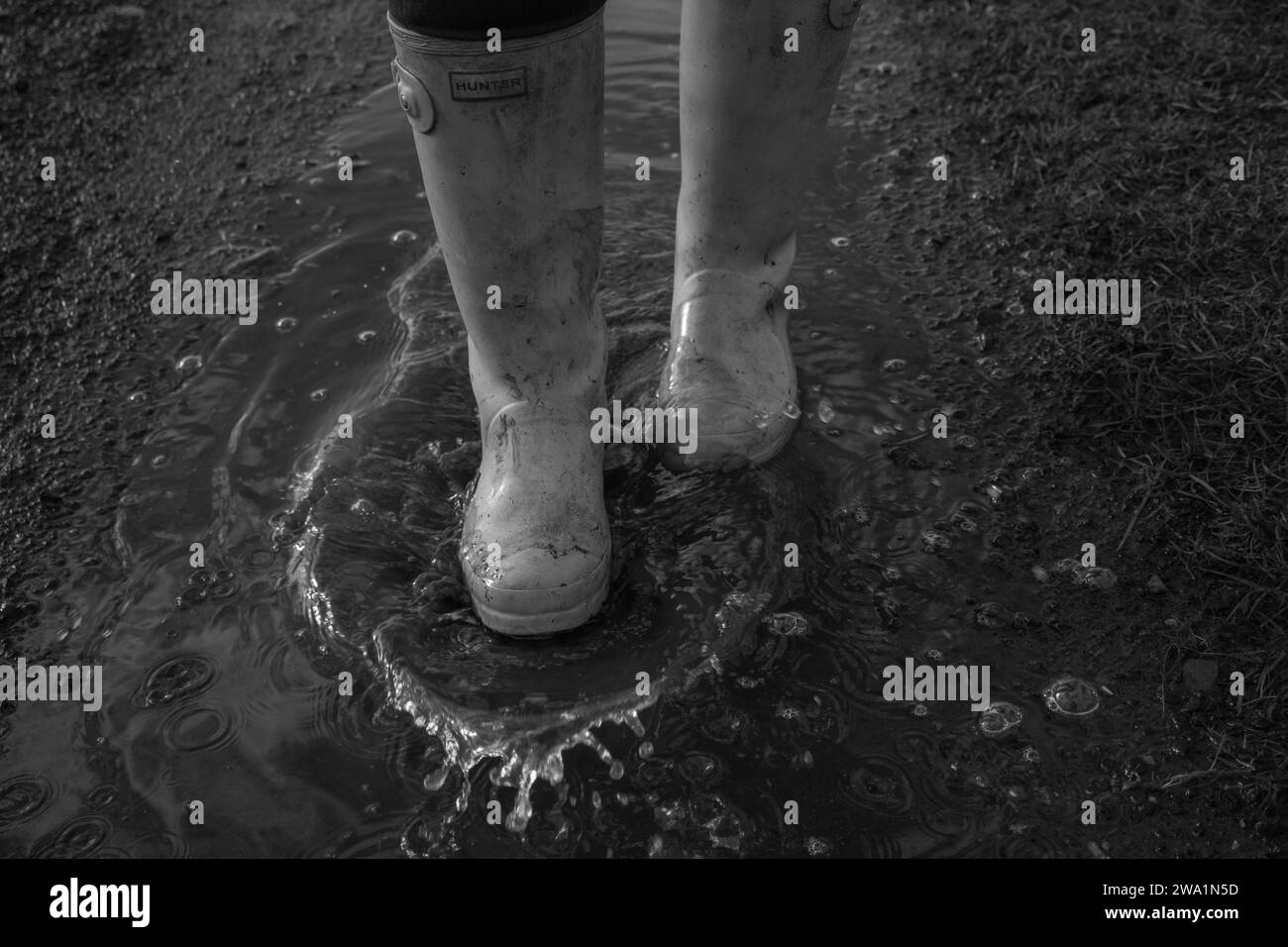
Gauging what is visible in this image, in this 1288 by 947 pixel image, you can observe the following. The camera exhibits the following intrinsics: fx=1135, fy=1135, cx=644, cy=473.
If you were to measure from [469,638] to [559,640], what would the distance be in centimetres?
13

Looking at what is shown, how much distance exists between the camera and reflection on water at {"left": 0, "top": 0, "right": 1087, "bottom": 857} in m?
1.42

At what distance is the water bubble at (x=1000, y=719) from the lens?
4.97 ft

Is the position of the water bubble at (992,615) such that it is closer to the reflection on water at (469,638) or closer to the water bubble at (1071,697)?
the reflection on water at (469,638)

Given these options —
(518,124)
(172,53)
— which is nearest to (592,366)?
(518,124)

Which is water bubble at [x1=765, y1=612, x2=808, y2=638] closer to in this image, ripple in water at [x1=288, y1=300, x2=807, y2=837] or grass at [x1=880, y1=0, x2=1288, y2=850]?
ripple in water at [x1=288, y1=300, x2=807, y2=837]

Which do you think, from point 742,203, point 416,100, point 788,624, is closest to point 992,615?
point 788,624

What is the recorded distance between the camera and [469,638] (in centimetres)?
163

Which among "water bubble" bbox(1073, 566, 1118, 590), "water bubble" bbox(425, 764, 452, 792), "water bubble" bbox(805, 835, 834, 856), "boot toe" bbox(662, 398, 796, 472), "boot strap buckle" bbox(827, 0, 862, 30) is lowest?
"water bubble" bbox(805, 835, 834, 856)

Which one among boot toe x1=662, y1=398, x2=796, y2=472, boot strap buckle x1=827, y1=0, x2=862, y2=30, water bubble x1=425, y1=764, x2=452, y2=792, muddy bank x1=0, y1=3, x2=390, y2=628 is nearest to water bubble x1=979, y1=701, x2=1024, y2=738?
boot toe x1=662, y1=398, x2=796, y2=472

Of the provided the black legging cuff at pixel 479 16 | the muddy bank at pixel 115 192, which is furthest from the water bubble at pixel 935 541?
the muddy bank at pixel 115 192

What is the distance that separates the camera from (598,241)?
158cm

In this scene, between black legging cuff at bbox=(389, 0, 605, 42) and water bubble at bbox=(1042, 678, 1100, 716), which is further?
water bubble at bbox=(1042, 678, 1100, 716)

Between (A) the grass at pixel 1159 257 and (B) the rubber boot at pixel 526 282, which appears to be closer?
(B) the rubber boot at pixel 526 282

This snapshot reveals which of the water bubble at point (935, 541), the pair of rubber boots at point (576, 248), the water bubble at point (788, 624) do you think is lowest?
the water bubble at point (788, 624)
